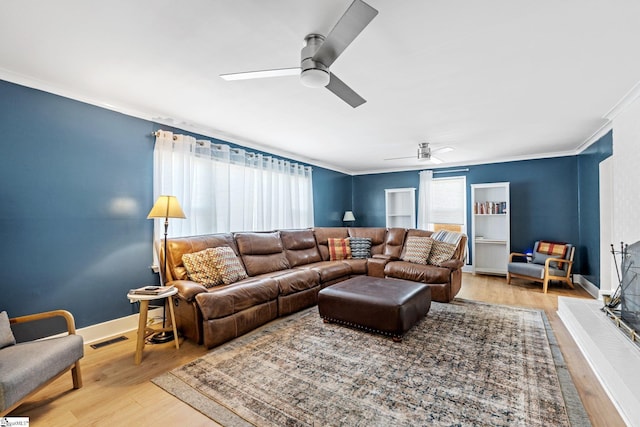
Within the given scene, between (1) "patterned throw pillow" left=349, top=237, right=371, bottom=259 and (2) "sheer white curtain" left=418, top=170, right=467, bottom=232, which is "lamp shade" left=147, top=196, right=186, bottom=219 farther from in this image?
(2) "sheer white curtain" left=418, top=170, right=467, bottom=232

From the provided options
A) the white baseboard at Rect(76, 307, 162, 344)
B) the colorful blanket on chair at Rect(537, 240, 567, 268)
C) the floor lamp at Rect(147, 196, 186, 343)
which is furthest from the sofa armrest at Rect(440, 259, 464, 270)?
the white baseboard at Rect(76, 307, 162, 344)

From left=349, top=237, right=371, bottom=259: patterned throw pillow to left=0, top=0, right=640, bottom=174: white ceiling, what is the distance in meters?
2.18

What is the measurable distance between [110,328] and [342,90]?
10.8ft

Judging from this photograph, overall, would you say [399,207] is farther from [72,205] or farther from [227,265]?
[72,205]

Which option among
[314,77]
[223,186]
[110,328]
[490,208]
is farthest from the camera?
[490,208]

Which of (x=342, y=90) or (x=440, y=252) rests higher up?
(x=342, y=90)

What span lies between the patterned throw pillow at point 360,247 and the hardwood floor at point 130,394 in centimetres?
273

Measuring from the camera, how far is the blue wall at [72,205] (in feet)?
7.75

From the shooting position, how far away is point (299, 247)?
15.4ft

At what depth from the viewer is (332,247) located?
5.05m

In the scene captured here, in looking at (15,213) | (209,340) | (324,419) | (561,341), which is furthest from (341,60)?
(561,341)

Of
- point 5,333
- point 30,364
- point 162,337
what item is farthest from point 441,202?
point 5,333

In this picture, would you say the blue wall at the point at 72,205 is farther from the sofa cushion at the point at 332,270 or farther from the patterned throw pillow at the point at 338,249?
the patterned throw pillow at the point at 338,249

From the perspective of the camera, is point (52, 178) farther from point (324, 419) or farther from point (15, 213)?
point (324, 419)
